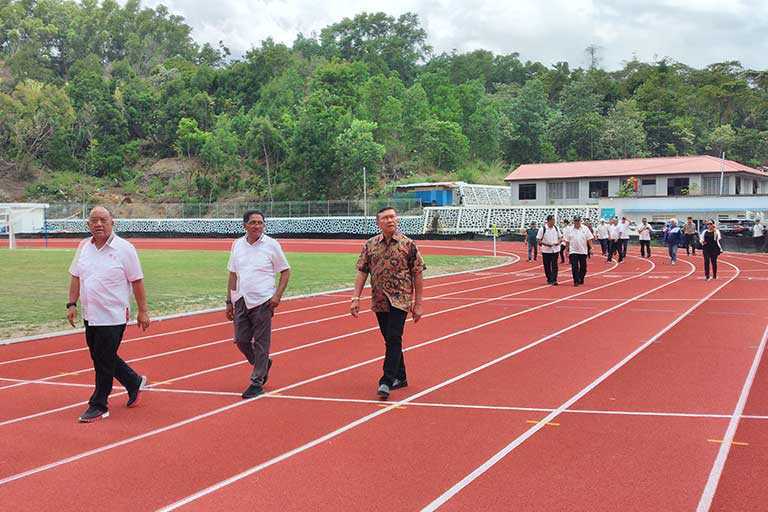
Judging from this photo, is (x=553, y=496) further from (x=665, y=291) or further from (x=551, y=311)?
(x=665, y=291)

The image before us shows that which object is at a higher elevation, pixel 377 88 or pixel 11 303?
pixel 377 88

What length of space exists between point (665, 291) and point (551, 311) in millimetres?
4638

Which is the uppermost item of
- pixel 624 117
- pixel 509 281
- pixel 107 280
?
pixel 624 117

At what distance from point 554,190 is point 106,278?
49.7 m

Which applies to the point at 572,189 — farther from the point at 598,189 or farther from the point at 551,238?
the point at 551,238

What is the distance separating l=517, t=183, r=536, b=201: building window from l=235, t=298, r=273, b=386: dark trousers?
48.9 metres

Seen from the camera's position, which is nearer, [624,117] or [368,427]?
[368,427]

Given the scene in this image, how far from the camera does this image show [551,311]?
1375 cm

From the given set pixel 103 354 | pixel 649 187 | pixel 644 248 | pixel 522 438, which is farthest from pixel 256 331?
pixel 649 187

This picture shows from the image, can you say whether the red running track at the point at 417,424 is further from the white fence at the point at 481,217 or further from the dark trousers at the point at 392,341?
the white fence at the point at 481,217

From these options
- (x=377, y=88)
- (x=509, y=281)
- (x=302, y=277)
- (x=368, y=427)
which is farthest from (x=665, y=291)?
(x=377, y=88)

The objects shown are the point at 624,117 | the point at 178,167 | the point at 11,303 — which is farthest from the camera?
the point at 178,167

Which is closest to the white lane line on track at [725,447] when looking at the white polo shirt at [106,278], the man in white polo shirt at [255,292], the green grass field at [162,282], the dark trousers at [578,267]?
the man in white polo shirt at [255,292]

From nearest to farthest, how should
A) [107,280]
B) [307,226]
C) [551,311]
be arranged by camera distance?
[107,280] → [551,311] → [307,226]
